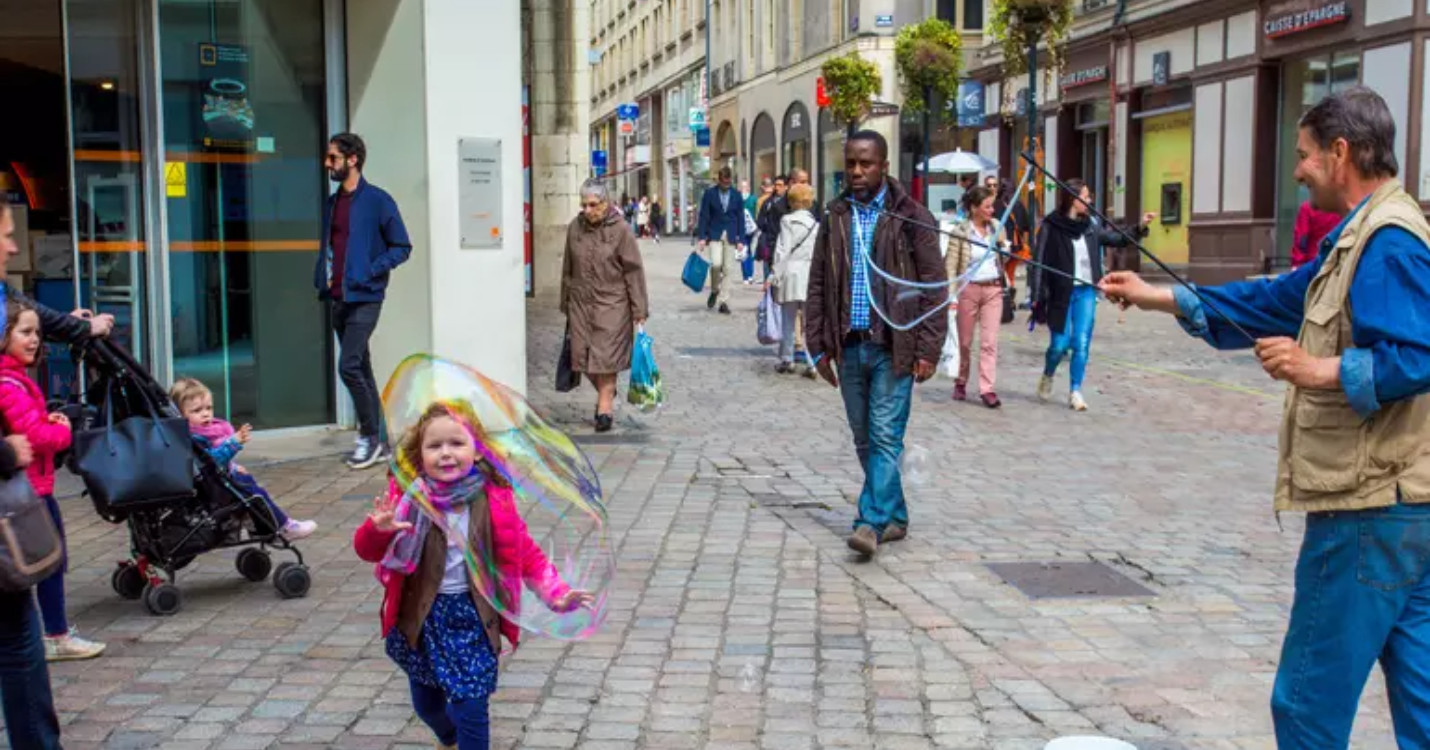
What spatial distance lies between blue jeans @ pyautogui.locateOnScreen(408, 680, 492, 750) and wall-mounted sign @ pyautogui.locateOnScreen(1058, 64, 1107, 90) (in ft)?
97.4

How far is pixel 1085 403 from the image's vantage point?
13.2 m

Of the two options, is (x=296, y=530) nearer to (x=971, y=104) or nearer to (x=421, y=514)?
(x=421, y=514)

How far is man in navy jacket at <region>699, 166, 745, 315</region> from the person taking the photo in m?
21.7

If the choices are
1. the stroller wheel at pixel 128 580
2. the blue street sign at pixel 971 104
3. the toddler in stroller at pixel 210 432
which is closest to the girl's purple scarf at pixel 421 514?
the toddler in stroller at pixel 210 432

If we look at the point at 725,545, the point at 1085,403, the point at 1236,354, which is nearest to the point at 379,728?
the point at 725,545

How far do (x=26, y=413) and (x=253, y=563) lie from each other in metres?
2.04

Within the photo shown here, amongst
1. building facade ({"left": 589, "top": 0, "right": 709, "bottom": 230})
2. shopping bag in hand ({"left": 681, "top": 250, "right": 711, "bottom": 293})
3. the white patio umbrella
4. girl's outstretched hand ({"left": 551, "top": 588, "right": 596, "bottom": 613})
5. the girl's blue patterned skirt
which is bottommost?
the girl's blue patterned skirt

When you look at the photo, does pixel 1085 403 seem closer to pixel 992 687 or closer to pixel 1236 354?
pixel 1236 354

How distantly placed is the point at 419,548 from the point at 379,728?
1.19 metres

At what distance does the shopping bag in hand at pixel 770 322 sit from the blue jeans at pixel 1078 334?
2.89 meters

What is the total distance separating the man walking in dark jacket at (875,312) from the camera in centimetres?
742

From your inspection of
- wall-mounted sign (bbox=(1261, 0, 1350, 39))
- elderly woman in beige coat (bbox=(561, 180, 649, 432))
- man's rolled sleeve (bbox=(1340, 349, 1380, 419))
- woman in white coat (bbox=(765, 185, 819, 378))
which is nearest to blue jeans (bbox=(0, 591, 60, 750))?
man's rolled sleeve (bbox=(1340, 349, 1380, 419))

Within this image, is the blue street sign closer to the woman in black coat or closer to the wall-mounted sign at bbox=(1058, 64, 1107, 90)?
the wall-mounted sign at bbox=(1058, 64, 1107, 90)

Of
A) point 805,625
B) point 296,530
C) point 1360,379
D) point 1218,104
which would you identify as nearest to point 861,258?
point 805,625
